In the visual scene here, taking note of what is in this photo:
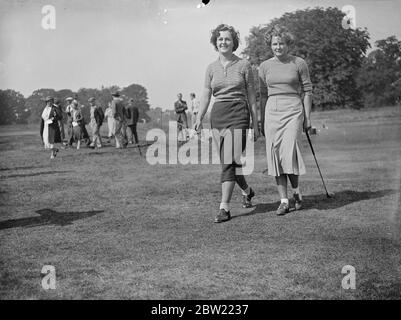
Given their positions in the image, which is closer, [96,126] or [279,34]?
[279,34]

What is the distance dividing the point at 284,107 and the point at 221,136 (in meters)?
0.83

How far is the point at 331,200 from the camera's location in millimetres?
6285

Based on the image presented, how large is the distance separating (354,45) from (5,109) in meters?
3.52

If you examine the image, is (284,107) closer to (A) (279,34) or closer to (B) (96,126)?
(A) (279,34)

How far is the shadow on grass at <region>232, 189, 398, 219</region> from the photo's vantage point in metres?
5.87

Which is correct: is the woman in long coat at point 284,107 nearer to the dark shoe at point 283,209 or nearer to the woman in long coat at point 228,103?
the dark shoe at point 283,209

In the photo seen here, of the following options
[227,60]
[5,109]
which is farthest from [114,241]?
[227,60]

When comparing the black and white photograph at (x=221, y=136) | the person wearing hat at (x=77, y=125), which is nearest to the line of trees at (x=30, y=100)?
the black and white photograph at (x=221, y=136)

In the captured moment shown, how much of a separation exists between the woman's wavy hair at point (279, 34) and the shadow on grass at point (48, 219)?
272 centimetres

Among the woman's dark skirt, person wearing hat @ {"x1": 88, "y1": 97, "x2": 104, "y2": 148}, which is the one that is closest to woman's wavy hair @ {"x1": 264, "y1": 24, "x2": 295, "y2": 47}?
the woman's dark skirt

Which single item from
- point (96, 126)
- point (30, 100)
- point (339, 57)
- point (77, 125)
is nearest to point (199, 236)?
point (339, 57)

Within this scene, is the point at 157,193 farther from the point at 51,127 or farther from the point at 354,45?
the point at 51,127

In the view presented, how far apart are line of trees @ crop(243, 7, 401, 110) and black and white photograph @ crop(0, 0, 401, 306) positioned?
0.05 ft

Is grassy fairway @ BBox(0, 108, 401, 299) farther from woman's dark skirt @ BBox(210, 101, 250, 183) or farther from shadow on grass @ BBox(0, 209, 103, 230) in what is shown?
woman's dark skirt @ BBox(210, 101, 250, 183)
